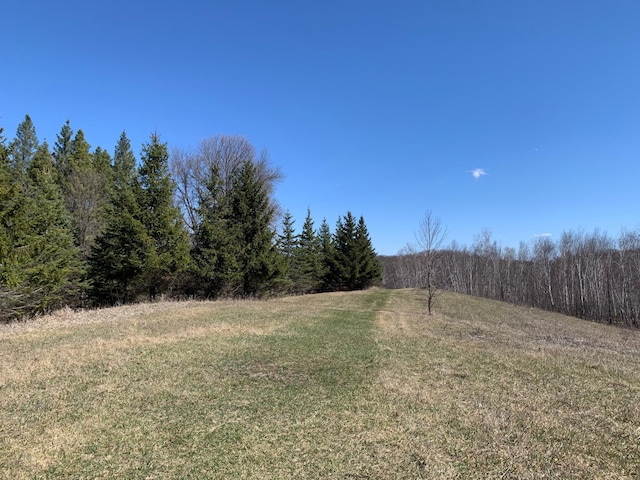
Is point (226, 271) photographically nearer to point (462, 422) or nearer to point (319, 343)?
point (319, 343)

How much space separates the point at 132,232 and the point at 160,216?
169 cm

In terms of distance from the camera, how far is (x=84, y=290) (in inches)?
889

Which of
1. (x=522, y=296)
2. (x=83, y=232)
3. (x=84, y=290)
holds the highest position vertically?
(x=83, y=232)

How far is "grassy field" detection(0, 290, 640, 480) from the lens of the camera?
3.45 meters

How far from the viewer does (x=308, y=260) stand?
1389 inches

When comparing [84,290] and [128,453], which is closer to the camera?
[128,453]

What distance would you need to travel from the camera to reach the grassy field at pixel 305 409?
11.3ft

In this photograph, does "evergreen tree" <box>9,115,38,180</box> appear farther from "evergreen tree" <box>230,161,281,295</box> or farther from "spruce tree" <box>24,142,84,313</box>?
"evergreen tree" <box>230,161,281,295</box>

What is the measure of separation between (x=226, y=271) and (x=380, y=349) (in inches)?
601

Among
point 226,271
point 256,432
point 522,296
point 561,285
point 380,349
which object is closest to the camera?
point 256,432

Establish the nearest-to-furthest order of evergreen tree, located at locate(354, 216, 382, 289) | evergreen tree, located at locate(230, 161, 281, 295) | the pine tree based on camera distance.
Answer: evergreen tree, located at locate(230, 161, 281, 295), the pine tree, evergreen tree, located at locate(354, 216, 382, 289)

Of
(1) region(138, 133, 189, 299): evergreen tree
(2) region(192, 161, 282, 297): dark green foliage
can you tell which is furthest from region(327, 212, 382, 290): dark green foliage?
(1) region(138, 133, 189, 299): evergreen tree

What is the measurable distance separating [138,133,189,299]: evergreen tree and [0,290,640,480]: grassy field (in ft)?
33.6

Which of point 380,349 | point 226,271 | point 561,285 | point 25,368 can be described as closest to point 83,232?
point 226,271
